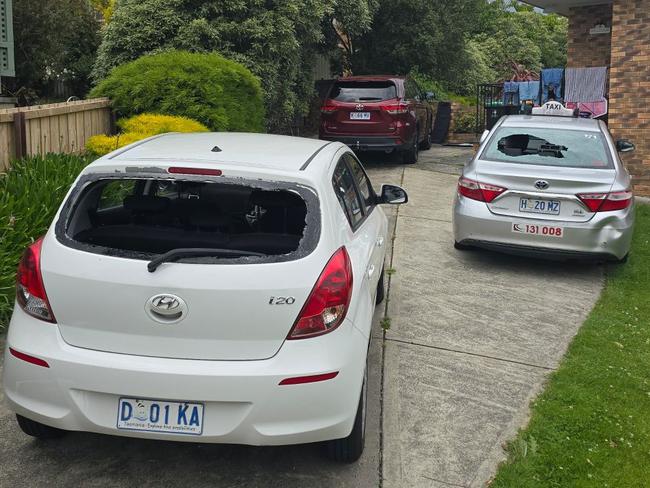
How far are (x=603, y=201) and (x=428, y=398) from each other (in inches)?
133

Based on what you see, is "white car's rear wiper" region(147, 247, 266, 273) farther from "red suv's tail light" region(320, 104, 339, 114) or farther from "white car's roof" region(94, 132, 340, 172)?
"red suv's tail light" region(320, 104, 339, 114)

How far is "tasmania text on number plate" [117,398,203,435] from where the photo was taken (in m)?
3.11

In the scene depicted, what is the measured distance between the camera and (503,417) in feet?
14.2

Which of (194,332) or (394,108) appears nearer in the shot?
(194,332)

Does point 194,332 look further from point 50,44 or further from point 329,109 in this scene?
point 50,44

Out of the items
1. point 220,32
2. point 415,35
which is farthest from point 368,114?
point 415,35

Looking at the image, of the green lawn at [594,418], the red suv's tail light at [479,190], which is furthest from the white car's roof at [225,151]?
the red suv's tail light at [479,190]

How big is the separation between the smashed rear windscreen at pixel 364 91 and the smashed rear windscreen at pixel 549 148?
17.1 ft

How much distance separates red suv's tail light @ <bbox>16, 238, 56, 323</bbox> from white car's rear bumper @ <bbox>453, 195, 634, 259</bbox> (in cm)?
483

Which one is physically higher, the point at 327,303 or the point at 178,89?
the point at 178,89

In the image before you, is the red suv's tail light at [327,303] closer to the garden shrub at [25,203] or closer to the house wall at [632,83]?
the garden shrub at [25,203]

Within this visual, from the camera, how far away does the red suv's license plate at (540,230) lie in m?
6.96

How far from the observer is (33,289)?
10.8 feet

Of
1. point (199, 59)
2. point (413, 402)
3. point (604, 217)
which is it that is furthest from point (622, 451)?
point (199, 59)
